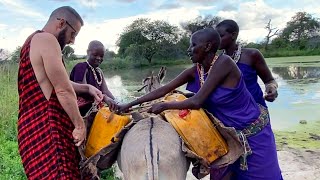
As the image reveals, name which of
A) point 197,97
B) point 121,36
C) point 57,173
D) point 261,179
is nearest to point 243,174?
point 261,179

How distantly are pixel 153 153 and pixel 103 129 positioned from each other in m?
0.61

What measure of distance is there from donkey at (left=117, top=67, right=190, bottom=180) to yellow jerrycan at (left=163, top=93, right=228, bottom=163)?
54 mm

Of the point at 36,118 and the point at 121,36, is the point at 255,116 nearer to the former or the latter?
the point at 36,118

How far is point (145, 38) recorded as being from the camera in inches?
1642

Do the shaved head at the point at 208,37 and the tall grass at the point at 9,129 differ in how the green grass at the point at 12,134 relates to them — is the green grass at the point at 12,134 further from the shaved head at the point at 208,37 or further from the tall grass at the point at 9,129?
the shaved head at the point at 208,37

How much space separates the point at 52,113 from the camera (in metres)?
2.65

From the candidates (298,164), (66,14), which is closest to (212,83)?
(66,14)

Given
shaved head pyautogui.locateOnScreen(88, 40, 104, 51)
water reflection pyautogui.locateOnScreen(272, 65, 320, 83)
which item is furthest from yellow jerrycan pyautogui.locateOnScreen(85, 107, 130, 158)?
water reflection pyautogui.locateOnScreen(272, 65, 320, 83)

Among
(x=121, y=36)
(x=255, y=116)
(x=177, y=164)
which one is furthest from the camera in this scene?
(x=121, y=36)

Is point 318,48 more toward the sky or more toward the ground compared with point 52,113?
more toward the ground

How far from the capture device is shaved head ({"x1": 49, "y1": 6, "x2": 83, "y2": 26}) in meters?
2.68

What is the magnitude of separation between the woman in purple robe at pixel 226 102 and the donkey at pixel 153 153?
0.23m

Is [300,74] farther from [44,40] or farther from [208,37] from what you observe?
[44,40]

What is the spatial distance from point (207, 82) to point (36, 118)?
1049 millimetres
